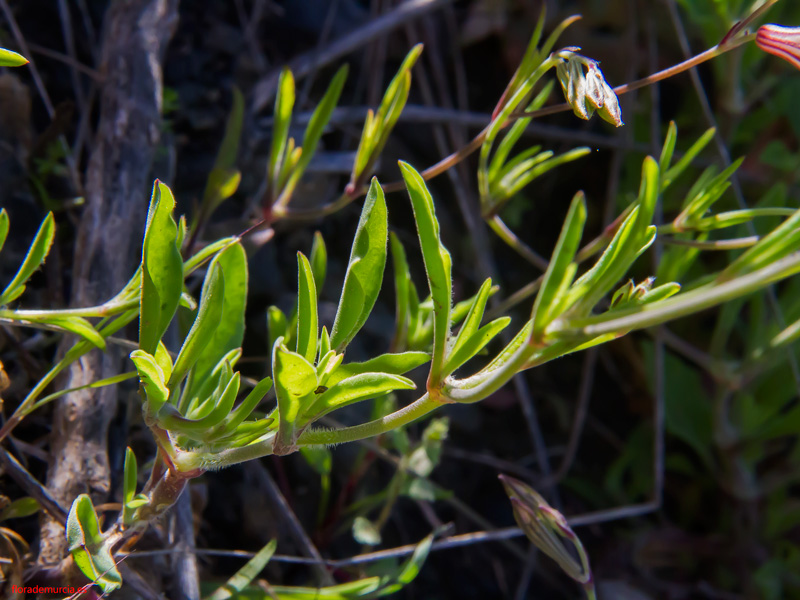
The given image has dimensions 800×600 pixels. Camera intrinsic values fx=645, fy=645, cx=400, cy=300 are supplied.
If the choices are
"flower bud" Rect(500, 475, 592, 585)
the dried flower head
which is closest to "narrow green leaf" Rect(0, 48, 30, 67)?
the dried flower head

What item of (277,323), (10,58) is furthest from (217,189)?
(10,58)

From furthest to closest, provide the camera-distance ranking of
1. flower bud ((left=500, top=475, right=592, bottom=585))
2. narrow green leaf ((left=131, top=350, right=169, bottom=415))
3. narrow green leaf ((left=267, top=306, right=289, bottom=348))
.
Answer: narrow green leaf ((left=267, top=306, right=289, bottom=348))
flower bud ((left=500, top=475, right=592, bottom=585))
narrow green leaf ((left=131, top=350, right=169, bottom=415))

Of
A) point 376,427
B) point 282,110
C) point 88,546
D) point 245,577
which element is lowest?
point 245,577

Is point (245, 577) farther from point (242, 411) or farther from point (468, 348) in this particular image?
point (468, 348)

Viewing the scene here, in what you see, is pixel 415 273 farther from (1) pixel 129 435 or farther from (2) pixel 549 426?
(1) pixel 129 435

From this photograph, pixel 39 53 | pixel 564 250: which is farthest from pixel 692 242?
pixel 39 53

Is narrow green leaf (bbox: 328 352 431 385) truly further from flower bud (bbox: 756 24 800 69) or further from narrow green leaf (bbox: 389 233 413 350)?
flower bud (bbox: 756 24 800 69)
